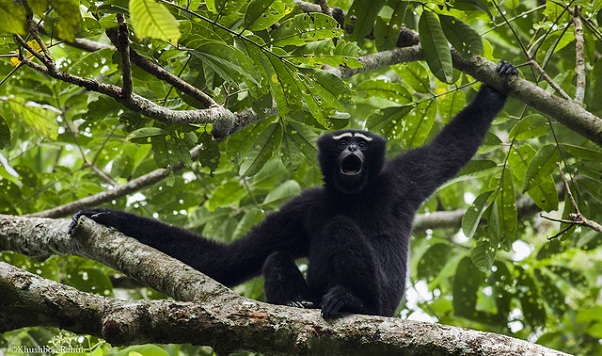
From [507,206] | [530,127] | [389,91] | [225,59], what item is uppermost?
[389,91]

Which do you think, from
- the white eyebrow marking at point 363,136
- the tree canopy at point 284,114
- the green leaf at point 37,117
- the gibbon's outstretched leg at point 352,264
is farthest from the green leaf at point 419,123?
the green leaf at point 37,117

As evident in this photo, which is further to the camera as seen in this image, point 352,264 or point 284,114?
point 352,264

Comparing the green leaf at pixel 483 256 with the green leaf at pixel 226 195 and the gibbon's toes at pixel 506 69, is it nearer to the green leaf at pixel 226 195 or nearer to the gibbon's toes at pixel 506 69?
the gibbon's toes at pixel 506 69

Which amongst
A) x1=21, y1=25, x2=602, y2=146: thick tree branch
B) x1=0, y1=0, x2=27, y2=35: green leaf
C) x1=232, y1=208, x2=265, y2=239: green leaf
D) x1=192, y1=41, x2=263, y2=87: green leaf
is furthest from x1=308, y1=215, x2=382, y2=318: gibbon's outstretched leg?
x1=0, y1=0, x2=27, y2=35: green leaf

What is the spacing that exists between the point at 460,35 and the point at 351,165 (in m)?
1.88

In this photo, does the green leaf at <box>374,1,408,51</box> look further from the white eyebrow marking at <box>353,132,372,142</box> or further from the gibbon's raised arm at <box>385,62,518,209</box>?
the gibbon's raised arm at <box>385,62,518,209</box>

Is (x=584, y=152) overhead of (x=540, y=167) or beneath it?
overhead

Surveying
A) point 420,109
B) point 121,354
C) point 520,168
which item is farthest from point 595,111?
point 121,354

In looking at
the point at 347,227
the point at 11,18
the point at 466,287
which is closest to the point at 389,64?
the point at 347,227

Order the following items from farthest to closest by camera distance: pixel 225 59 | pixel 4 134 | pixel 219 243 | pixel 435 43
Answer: pixel 219 243
pixel 435 43
pixel 4 134
pixel 225 59

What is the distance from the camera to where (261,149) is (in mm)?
7094

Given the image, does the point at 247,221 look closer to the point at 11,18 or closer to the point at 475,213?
the point at 475,213

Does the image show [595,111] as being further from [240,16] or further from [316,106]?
[240,16]

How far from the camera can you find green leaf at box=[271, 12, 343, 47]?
5.64 meters
